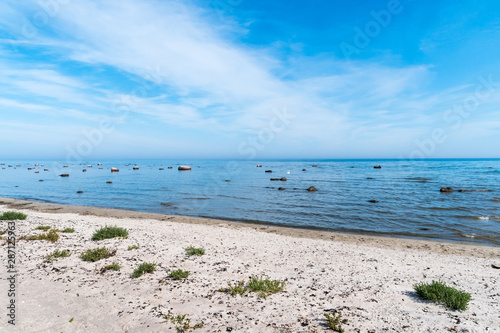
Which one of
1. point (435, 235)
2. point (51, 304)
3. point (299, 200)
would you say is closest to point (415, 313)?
point (51, 304)

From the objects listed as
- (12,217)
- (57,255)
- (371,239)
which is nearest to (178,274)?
(57,255)

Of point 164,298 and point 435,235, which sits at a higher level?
point 164,298

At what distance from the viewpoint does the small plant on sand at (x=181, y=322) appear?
5.85m

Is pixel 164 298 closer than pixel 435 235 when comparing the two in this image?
Yes

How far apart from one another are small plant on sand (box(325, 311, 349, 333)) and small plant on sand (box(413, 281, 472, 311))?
9.82ft

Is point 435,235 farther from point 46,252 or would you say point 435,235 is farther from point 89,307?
point 46,252

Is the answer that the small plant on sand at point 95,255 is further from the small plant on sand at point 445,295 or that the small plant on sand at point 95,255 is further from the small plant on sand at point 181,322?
the small plant on sand at point 445,295

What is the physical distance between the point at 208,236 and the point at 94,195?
94.4ft

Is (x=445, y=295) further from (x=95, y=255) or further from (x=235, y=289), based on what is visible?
(x=95, y=255)

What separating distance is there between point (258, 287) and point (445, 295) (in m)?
5.44

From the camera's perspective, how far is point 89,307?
6.70m

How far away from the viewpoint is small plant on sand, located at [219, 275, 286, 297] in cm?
752

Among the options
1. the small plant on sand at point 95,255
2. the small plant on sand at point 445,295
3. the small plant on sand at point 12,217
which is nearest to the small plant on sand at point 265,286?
the small plant on sand at point 445,295

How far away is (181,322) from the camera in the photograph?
608 cm
